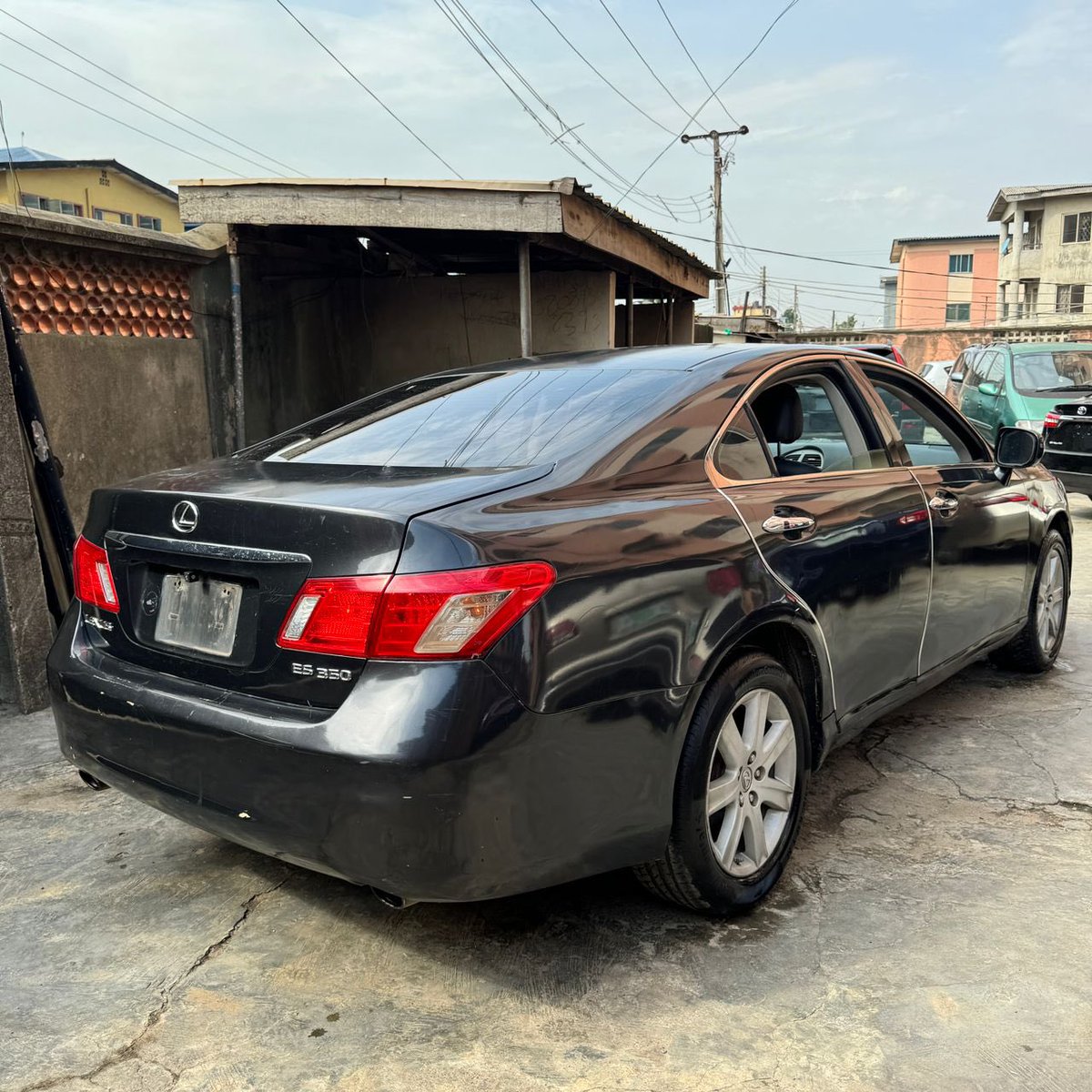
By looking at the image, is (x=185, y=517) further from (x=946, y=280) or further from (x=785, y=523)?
(x=946, y=280)

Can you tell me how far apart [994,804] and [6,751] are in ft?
12.3

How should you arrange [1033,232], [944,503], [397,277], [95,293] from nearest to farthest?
[944,503]
[95,293]
[397,277]
[1033,232]

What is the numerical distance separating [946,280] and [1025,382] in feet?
170

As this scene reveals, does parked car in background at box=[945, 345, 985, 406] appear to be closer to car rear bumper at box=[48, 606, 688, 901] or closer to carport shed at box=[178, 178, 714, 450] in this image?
carport shed at box=[178, 178, 714, 450]

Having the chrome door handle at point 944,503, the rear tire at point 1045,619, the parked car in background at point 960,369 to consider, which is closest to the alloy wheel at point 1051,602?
the rear tire at point 1045,619

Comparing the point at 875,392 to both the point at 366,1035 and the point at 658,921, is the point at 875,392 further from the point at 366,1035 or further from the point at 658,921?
the point at 366,1035

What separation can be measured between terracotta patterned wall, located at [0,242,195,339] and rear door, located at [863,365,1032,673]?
428 centimetres

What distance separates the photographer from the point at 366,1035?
7.70 ft

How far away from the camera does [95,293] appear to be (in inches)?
247

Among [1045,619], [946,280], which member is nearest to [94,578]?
[1045,619]

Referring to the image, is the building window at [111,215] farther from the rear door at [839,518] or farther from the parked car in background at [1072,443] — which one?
the rear door at [839,518]

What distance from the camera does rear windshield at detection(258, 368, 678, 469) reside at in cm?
280

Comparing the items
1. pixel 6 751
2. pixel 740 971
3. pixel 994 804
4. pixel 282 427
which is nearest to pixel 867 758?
pixel 994 804

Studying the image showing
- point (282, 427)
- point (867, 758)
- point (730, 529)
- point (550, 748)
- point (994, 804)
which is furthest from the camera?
point (282, 427)
